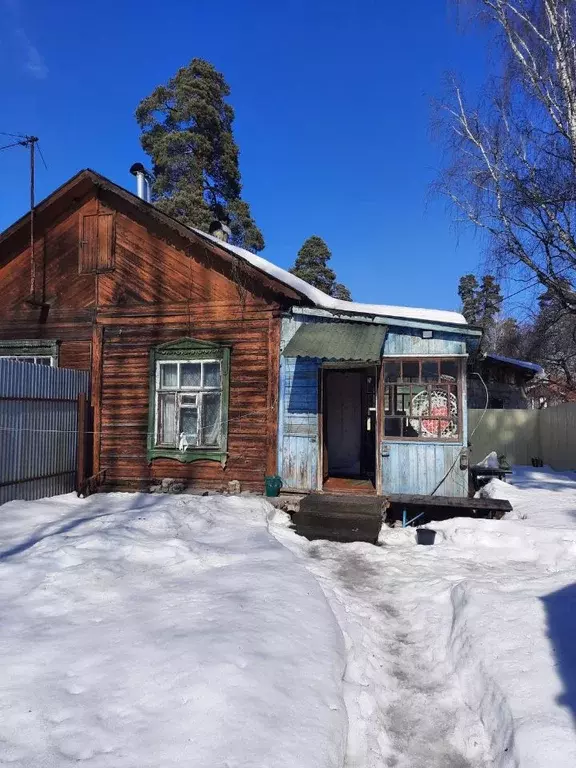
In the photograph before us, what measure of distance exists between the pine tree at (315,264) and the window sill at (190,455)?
2662 cm

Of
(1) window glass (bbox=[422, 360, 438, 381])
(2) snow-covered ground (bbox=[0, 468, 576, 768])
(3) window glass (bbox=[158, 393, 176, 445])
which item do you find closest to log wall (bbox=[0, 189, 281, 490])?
(3) window glass (bbox=[158, 393, 176, 445])

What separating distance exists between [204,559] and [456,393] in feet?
17.6

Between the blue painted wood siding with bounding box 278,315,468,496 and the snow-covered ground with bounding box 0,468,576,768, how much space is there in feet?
7.18

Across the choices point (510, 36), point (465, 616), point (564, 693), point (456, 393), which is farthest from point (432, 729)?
point (510, 36)

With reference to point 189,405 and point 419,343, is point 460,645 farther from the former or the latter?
point 189,405

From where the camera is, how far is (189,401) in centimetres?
1005

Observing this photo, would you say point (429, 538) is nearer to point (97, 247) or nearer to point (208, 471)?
point (208, 471)

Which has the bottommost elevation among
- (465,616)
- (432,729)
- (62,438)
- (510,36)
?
(432,729)

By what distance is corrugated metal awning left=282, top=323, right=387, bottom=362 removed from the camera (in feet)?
27.0

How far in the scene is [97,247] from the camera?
10766 mm

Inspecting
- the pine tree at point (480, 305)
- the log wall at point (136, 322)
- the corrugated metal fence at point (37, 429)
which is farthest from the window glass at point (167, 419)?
the pine tree at point (480, 305)

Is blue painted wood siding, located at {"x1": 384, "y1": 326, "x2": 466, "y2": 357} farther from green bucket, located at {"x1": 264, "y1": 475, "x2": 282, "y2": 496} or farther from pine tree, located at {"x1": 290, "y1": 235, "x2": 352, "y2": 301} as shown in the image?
pine tree, located at {"x1": 290, "y1": 235, "x2": 352, "y2": 301}

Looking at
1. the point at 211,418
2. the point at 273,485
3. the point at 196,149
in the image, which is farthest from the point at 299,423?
the point at 196,149

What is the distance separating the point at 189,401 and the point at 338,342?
11.2 ft
